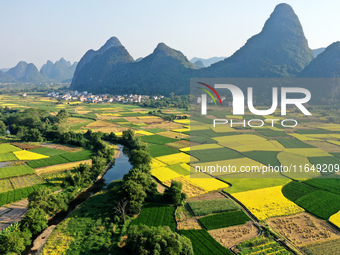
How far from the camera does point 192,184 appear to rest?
28359mm

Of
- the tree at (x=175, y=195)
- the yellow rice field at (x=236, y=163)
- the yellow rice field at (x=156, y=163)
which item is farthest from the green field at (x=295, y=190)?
the yellow rice field at (x=156, y=163)

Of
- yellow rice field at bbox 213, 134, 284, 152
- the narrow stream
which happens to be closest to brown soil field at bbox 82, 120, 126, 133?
the narrow stream

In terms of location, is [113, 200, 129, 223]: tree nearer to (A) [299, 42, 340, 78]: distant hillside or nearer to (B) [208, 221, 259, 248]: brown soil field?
(B) [208, 221, 259, 248]: brown soil field

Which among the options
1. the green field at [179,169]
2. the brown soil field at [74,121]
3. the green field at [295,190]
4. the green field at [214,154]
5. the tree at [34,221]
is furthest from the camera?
the brown soil field at [74,121]

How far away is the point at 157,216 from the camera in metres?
21.8

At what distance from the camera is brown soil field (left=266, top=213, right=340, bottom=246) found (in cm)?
1883

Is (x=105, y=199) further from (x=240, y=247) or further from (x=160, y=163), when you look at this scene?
(x=240, y=247)

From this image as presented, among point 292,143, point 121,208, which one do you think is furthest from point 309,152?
point 121,208

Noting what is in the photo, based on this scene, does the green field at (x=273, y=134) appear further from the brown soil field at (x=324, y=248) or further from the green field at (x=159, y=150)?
the brown soil field at (x=324, y=248)

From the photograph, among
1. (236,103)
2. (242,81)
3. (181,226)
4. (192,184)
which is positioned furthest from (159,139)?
(242,81)

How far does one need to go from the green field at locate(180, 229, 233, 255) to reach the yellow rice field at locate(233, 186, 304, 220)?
5781mm

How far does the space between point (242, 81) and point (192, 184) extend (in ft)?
353

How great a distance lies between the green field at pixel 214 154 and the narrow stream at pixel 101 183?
11.5m

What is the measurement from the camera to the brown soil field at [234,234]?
18.4 metres
